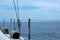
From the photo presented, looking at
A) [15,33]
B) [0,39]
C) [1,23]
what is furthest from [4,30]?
[1,23]

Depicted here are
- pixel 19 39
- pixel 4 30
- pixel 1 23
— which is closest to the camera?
pixel 19 39

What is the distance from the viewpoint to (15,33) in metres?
13.4

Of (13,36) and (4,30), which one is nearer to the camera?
(13,36)

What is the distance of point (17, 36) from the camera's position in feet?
43.9

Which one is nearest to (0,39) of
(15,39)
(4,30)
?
(15,39)

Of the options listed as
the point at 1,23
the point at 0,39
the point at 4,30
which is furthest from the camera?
the point at 1,23

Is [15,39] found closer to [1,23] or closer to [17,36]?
[17,36]

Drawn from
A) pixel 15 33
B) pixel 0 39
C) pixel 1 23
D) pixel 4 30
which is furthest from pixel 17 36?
pixel 1 23

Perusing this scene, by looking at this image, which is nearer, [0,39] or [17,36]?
[0,39]

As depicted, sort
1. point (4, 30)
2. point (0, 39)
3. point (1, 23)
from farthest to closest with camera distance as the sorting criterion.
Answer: point (1, 23), point (4, 30), point (0, 39)

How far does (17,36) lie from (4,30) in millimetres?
3405

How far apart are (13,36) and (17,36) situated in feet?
0.81

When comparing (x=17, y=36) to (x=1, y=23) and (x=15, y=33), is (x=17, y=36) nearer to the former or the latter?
(x=15, y=33)

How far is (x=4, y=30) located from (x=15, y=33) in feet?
11.0
